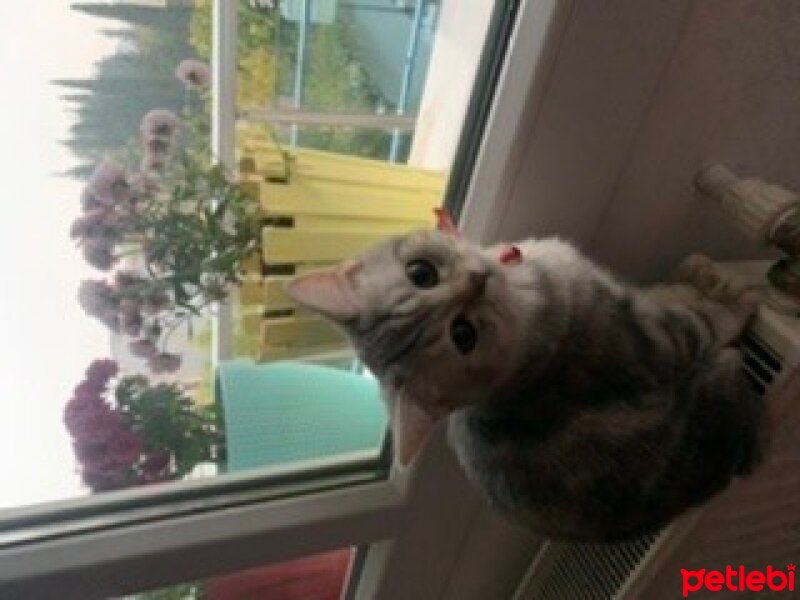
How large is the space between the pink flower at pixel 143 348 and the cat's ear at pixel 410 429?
340 mm

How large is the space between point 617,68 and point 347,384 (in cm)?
53

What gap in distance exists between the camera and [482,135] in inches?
29.0

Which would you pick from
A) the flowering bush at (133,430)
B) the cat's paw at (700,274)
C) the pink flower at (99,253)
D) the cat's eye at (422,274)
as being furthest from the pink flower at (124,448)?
the cat's paw at (700,274)

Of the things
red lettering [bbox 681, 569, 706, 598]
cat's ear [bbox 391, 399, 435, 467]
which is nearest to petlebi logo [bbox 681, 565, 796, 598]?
red lettering [bbox 681, 569, 706, 598]

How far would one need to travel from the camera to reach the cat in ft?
2.09

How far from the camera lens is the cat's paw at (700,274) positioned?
79 centimetres

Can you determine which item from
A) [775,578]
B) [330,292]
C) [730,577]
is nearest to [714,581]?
[730,577]

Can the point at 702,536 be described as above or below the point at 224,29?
below

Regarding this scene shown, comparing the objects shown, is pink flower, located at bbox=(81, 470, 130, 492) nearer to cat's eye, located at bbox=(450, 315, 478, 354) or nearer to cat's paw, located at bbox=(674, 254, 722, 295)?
cat's eye, located at bbox=(450, 315, 478, 354)

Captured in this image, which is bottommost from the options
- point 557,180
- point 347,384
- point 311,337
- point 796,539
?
point 796,539

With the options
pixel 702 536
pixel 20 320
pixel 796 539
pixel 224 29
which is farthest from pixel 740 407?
pixel 20 320

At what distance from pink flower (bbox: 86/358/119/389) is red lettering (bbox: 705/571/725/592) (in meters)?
0.91

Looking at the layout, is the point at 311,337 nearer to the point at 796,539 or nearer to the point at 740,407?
the point at 740,407

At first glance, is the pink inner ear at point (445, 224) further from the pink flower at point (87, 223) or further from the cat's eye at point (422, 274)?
the pink flower at point (87, 223)
